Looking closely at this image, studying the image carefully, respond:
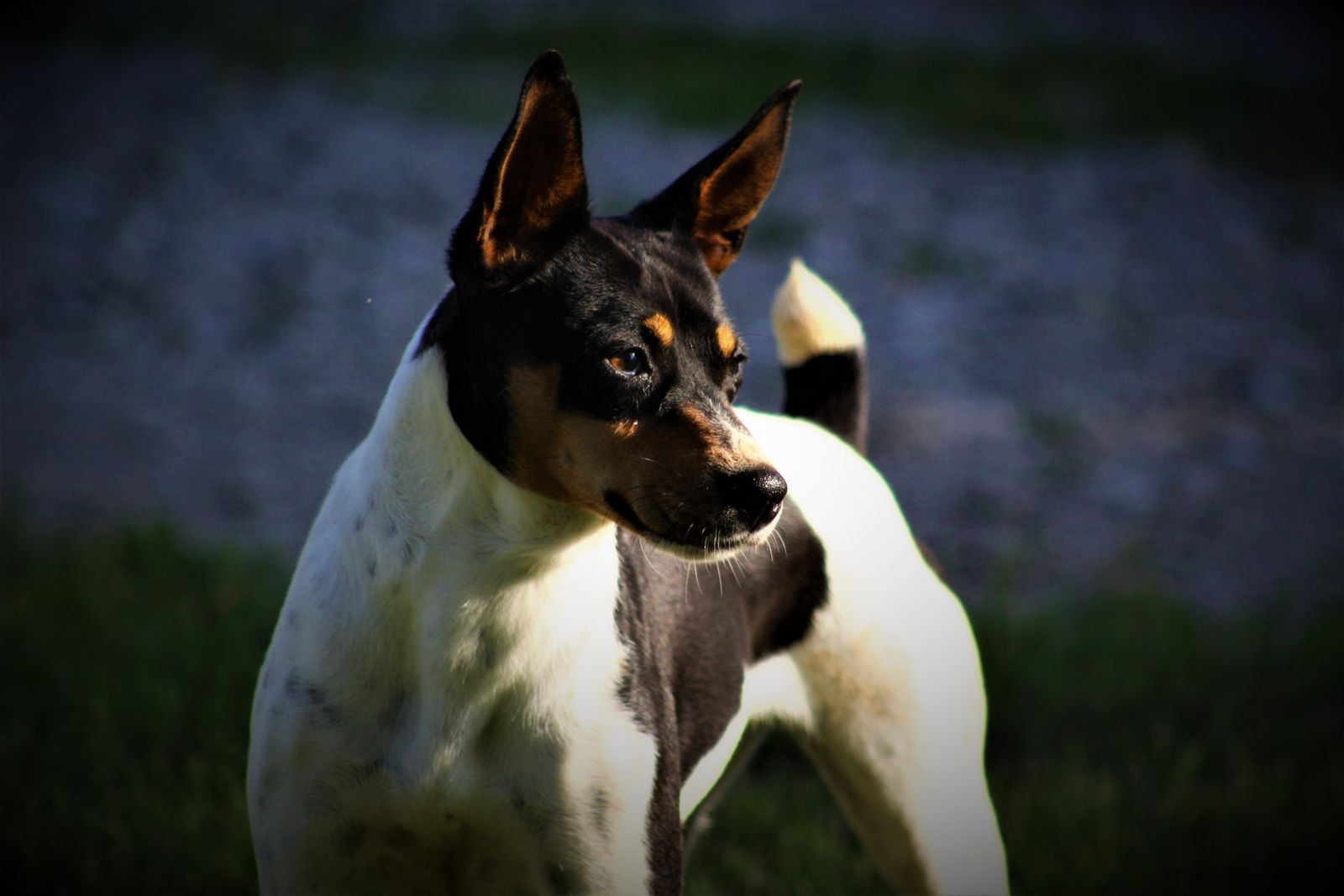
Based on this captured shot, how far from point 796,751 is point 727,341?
236 centimetres

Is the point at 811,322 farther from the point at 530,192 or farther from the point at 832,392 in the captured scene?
the point at 530,192

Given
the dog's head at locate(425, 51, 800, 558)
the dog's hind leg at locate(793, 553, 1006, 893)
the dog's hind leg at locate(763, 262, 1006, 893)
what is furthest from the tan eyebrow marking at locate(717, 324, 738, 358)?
the dog's hind leg at locate(793, 553, 1006, 893)

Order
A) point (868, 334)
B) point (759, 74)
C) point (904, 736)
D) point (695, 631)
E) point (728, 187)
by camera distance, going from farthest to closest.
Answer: point (759, 74)
point (868, 334)
point (904, 736)
point (695, 631)
point (728, 187)

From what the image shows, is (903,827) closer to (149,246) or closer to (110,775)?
(110,775)

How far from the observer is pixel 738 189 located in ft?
8.80

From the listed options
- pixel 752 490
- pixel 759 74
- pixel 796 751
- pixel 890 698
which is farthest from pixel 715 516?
pixel 759 74

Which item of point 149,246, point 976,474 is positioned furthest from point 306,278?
point 976,474

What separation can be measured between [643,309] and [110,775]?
233 cm

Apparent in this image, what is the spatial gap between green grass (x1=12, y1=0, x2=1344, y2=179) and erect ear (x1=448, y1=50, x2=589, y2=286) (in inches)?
305

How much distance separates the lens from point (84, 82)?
10.3 meters

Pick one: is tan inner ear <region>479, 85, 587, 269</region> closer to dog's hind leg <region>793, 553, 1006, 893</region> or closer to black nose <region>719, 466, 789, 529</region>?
black nose <region>719, 466, 789, 529</region>

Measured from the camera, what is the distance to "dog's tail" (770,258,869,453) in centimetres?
339

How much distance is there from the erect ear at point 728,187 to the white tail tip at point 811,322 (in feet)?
2.23

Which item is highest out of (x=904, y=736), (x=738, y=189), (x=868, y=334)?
(x=738, y=189)
